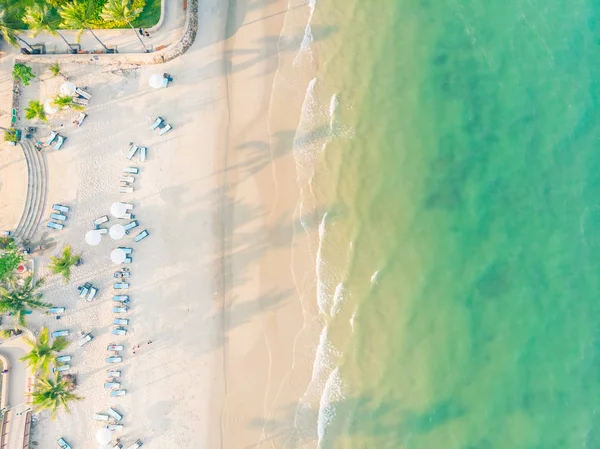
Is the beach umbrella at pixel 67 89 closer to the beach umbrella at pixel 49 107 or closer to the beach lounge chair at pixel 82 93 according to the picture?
the beach lounge chair at pixel 82 93

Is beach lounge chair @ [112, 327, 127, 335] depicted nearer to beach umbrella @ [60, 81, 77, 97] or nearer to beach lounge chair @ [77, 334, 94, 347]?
beach lounge chair @ [77, 334, 94, 347]

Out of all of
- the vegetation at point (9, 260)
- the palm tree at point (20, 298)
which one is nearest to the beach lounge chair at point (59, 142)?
the vegetation at point (9, 260)

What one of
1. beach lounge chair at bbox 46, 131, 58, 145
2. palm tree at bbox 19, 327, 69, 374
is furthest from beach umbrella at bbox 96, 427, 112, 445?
beach lounge chair at bbox 46, 131, 58, 145

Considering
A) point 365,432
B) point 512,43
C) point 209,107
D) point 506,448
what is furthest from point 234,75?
point 506,448

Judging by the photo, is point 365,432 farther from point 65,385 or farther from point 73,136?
point 73,136

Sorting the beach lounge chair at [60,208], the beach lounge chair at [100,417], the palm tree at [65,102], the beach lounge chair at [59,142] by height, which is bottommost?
the beach lounge chair at [100,417]

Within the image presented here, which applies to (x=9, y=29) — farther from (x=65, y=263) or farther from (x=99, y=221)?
(x=65, y=263)
